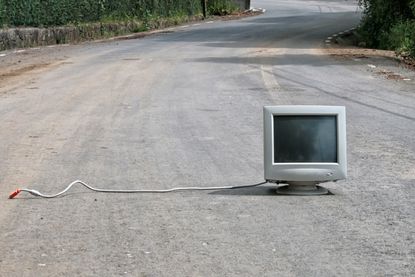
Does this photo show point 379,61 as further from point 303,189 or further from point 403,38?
point 303,189

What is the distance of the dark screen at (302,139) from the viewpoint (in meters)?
8.12

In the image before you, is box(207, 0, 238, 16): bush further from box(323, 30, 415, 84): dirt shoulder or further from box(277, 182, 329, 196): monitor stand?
box(277, 182, 329, 196): monitor stand

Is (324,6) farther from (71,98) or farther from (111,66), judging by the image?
(71,98)

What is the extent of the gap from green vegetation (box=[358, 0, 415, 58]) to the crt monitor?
827 inches

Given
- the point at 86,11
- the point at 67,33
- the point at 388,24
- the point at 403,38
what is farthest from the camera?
the point at 86,11

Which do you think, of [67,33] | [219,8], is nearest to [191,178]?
[67,33]

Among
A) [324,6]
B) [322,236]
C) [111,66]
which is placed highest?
[322,236]

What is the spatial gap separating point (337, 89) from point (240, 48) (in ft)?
36.2

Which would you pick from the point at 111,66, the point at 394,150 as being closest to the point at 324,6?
the point at 111,66

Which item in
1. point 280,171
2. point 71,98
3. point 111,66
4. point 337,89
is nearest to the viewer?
point 280,171

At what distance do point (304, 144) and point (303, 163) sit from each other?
0.18 m

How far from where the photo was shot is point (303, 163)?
8.09 metres

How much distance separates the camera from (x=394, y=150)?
10.6 meters

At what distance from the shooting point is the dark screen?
8.12 meters
